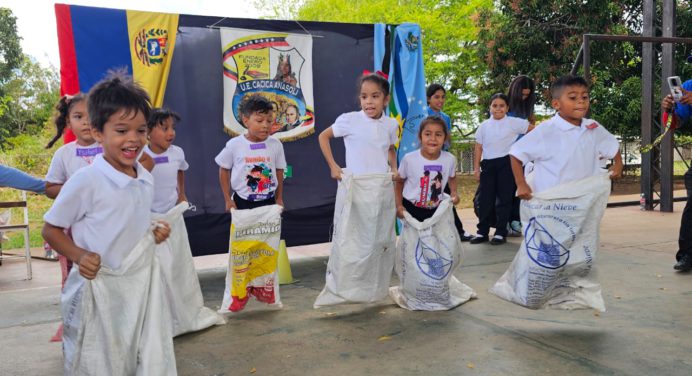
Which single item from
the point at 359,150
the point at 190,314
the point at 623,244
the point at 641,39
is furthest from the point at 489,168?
the point at 190,314

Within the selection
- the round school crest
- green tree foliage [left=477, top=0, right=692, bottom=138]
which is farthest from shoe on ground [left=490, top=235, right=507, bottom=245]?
green tree foliage [left=477, top=0, right=692, bottom=138]

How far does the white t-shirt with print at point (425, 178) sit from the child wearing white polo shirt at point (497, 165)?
2.50m

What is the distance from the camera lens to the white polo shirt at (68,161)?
3.24 metres

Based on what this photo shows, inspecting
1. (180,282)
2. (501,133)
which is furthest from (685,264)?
(180,282)

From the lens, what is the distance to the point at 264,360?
3082mm

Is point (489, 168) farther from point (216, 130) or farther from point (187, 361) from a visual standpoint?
point (187, 361)

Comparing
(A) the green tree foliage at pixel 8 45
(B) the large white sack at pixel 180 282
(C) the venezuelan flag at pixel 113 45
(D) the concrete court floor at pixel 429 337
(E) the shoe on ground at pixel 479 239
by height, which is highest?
(A) the green tree foliage at pixel 8 45

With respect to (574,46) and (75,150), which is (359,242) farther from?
(574,46)

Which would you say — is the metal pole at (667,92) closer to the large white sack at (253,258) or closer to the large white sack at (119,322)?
the large white sack at (253,258)

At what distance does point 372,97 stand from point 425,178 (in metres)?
0.64

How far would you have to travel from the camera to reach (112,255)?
231 cm

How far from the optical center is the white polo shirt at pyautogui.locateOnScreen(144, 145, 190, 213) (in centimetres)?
375

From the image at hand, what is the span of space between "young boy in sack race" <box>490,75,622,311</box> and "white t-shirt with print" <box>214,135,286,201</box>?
156cm

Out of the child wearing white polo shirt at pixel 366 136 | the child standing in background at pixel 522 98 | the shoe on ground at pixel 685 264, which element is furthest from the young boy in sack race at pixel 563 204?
the child standing in background at pixel 522 98
